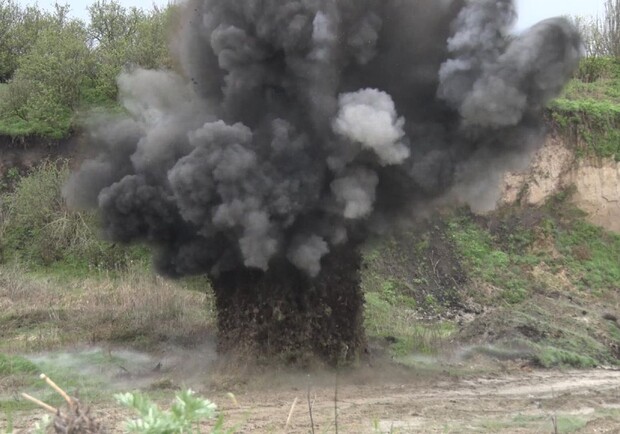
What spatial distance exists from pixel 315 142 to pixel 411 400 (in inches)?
157

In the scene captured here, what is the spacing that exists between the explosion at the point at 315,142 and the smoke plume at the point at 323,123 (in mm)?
21

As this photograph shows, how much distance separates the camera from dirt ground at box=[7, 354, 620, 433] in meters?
9.66

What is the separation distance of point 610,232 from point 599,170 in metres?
2.09

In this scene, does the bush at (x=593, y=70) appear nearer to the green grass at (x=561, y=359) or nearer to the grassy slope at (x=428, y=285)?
the grassy slope at (x=428, y=285)

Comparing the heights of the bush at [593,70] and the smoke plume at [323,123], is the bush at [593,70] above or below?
above

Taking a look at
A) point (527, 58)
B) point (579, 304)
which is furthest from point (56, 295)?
point (579, 304)

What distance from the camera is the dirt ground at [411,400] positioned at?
9.66 metres

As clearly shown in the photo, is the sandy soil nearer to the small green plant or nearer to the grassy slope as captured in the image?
the grassy slope

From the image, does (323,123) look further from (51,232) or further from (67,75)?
(67,75)

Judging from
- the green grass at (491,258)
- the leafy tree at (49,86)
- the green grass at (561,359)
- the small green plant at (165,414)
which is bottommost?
the green grass at (561,359)

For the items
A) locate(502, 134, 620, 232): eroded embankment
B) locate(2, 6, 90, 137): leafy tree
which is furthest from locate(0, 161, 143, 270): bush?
locate(502, 134, 620, 232): eroded embankment

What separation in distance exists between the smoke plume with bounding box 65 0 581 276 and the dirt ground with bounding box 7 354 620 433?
1.82 m

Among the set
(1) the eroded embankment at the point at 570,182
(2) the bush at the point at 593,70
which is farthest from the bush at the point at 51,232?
(2) the bush at the point at 593,70

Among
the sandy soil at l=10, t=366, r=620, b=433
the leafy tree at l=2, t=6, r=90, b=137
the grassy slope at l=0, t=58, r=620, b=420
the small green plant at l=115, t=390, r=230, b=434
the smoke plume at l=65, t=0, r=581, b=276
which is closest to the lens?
the small green plant at l=115, t=390, r=230, b=434
